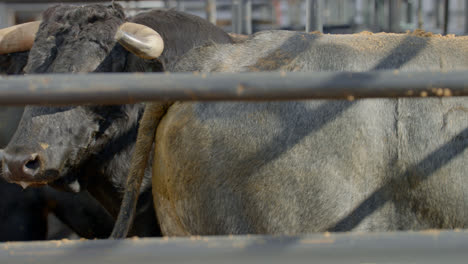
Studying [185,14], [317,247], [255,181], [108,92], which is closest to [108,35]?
[185,14]

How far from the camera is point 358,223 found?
180 centimetres

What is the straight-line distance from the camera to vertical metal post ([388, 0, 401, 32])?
255 inches

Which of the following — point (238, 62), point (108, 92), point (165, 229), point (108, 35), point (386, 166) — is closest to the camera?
point (108, 92)

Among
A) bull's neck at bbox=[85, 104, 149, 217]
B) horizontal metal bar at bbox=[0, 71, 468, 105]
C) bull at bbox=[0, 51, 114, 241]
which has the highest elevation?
horizontal metal bar at bbox=[0, 71, 468, 105]

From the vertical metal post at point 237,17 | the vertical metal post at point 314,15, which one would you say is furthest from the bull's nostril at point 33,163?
the vertical metal post at point 237,17

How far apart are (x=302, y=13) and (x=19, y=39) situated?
925 centimetres

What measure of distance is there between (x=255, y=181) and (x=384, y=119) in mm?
517

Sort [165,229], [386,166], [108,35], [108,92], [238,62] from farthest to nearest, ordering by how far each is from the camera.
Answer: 1. [108,35]
2. [165,229]
3. [238,62]
4. [386,166]
5. [108,92]

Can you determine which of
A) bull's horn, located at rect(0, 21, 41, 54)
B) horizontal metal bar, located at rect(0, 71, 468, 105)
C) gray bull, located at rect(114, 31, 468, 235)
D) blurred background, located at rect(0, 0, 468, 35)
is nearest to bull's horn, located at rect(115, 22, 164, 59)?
gray bull, located at rect(114, 31, 468, 235)

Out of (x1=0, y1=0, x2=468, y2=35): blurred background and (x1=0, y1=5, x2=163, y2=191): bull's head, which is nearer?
(x1=0, y1=5, x2=163, y2=191): bull's head

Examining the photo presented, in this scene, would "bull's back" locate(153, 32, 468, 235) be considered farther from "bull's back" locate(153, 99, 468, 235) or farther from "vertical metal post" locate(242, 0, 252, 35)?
"vertical metal post" locate(242, 0, 252, 35)

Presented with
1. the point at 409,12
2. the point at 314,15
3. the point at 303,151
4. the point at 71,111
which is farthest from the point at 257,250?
the point at 409,12

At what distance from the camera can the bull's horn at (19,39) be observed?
343 centimetres

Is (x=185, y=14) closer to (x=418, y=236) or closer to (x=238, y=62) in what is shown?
(x=238, y=62)
